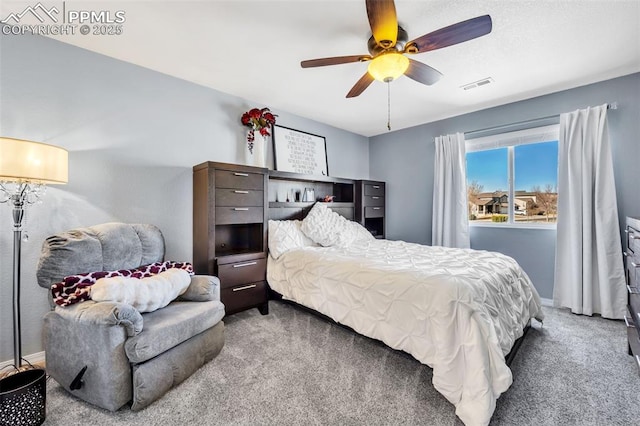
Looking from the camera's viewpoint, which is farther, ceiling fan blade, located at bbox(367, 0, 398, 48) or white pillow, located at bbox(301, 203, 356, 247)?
white pillow, located at bbox(301, 203, 356, 247)

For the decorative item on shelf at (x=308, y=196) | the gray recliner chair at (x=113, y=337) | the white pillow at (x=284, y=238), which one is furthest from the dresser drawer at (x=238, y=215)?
the decorative item on shelf at (x=308, y=196)

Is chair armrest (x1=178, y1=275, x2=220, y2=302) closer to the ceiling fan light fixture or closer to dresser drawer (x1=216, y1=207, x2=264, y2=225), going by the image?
dresser drawer (x1=216, y1=207, x2=264, y2=225)

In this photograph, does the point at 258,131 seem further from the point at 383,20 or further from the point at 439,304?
the point at 439,304

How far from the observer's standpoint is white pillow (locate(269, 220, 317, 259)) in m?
2.99

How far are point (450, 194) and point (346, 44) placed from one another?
259 cm

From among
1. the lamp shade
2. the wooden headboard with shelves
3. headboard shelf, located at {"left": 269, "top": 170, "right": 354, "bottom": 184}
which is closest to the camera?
the lamp shade

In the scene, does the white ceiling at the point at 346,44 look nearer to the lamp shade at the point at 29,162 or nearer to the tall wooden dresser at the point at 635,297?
the lamp shade at the point at 29,162

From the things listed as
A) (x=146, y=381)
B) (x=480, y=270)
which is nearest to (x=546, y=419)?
(x=480, y=270)

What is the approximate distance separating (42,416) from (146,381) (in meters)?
0.50

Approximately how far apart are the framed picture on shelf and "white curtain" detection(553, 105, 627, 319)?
300 cm

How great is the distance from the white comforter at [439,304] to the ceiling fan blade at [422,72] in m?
1.55

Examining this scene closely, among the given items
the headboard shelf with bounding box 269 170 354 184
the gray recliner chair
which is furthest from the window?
the gray recliner chair

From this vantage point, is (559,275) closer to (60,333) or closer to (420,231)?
(420,231)

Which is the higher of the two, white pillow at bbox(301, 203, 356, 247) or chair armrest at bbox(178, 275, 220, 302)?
white pillow at bbox(301, 203, 356, 247)
